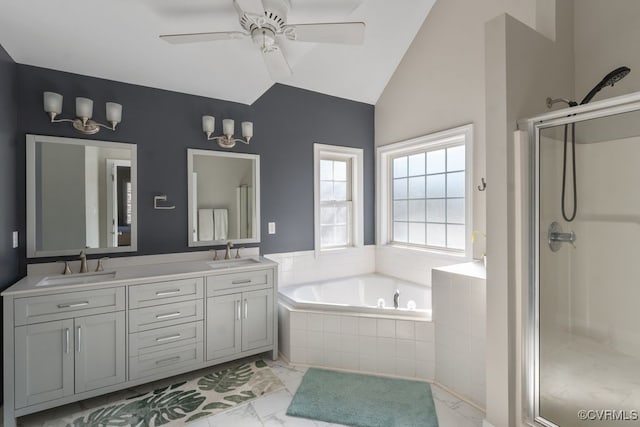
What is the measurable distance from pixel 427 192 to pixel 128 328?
299 cm

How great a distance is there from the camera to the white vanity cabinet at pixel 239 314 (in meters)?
2.44

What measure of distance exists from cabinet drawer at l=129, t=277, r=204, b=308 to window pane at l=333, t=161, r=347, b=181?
6.73 feet

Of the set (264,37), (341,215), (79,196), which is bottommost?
(341,215)

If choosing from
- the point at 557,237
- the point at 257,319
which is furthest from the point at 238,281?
the point at 557,237

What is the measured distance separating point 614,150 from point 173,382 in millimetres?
3341

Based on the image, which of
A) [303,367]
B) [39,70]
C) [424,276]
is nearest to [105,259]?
[39,70]

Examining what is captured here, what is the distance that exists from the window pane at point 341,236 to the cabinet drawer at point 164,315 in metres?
1.86

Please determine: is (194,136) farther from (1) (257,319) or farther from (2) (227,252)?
(1) (257,319)

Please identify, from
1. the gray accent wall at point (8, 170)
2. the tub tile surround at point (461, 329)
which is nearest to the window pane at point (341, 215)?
the tub tile surround at point (461, 329)

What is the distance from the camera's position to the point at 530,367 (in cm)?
161

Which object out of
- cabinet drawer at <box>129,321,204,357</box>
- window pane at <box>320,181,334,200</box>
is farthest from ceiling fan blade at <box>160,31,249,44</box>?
window pane at <box>320,181,334,200</box>

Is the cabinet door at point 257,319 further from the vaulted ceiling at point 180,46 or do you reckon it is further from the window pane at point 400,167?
the window pane at point 400,167

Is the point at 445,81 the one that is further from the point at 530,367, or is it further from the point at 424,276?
the point at 530,367

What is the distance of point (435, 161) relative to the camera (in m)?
3.34
